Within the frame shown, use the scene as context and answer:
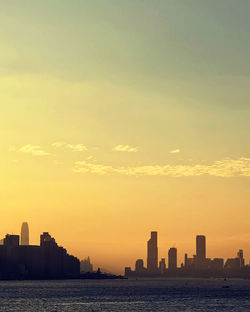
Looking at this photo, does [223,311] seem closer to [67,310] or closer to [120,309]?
[120,309]

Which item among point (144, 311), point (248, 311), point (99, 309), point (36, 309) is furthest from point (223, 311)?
point (36, 309)

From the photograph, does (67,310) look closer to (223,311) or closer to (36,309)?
(36,309)

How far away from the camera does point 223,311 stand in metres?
189

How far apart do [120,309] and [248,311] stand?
4020 centimetres

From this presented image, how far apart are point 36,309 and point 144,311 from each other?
35247mm

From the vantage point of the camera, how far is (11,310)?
629ft

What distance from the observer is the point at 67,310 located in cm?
19112

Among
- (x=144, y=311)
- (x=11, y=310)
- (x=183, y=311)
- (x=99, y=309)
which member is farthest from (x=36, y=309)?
(x=183, y=311)

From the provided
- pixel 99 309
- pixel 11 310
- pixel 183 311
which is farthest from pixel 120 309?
pixel 11 310

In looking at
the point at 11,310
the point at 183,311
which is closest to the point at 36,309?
the point at 11,310

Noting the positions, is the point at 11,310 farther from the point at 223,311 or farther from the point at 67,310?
the point at 223,311

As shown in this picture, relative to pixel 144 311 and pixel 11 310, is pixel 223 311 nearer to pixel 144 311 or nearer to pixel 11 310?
pixel 144 311

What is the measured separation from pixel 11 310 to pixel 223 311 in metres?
66.1

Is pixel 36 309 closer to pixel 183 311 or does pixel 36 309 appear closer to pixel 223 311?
pixel 183 311
